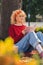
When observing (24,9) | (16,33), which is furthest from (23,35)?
(24,9)

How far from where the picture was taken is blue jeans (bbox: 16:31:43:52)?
4.37 m

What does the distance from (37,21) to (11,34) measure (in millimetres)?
2744

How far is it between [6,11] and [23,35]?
5.04ft

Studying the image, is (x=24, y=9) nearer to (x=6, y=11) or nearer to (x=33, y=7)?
(x=33, y=7)

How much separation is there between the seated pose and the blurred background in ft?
3.83

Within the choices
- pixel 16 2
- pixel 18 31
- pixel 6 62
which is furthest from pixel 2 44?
pixel 16 2

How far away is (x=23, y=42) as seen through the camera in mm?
4730

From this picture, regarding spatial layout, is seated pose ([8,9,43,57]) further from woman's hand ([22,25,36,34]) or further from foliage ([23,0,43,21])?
foliage ([23,0,43,21])

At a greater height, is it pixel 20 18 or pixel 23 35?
pixel 20 18

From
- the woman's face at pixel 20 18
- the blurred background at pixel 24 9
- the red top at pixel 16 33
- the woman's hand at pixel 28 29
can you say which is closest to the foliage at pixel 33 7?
the blurred background at pixel 24 9

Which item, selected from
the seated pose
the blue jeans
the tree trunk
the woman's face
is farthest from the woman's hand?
the tree trunk

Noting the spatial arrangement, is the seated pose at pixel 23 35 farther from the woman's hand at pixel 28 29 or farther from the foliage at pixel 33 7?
the foliage at pixel 33 7

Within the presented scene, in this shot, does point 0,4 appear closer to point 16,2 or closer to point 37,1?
point 16,2

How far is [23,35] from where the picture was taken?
4.90 meters
